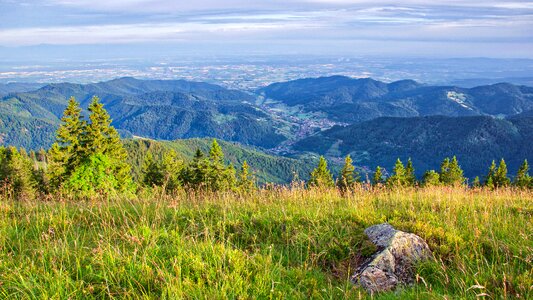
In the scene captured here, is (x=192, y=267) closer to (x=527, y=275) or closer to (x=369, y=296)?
(x=369, y=296)

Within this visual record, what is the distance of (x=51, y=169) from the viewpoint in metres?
37.1

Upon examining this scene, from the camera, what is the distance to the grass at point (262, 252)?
3773mm

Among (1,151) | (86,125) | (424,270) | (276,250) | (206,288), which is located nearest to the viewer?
(206,288)

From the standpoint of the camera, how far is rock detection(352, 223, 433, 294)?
4.45m

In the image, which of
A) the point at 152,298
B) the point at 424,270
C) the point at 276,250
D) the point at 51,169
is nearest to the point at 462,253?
the point at 424,270

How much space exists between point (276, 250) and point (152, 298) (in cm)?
237

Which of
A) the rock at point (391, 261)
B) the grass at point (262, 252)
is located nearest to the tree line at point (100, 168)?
the grass at point (262, 252)

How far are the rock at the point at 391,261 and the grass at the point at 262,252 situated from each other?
191 mm

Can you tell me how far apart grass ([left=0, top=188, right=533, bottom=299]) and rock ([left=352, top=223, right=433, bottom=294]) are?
0.19 m

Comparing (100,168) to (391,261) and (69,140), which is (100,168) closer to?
(69,140)

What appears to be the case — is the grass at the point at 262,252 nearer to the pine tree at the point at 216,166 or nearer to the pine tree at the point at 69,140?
the pine tree at the point at 69,140

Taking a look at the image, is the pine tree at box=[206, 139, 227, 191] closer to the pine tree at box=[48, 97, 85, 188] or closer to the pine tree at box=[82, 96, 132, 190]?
the pine tree at box=[82, 96, 132, 190]

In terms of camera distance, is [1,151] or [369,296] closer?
[369,296]

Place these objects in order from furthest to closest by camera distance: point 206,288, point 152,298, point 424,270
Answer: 1. point 424,270
2. point 206,288
3. point 152,298
